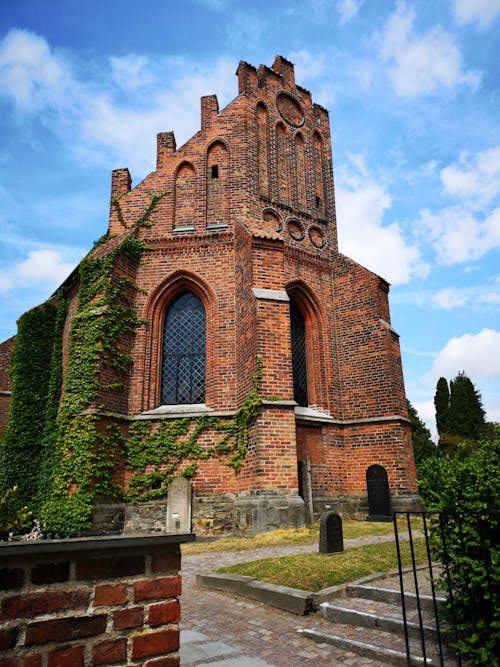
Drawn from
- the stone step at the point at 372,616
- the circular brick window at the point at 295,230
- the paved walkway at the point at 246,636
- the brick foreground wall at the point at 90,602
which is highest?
the circular brick window at the point at 295,230

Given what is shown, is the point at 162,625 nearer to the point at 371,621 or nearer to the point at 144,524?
the point at 371,621

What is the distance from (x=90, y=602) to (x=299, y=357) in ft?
43.2

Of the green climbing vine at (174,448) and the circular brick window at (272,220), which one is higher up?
the circular brick window at (272,220)

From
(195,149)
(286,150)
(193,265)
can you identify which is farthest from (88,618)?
(286,150)

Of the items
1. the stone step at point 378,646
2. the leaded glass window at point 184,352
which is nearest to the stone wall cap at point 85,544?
the stone step at point 378,646

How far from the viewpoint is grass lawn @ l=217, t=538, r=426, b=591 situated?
5875 mm

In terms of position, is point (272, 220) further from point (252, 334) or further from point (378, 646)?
point (378, 646)

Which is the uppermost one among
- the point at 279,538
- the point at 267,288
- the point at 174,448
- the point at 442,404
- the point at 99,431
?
the point at 442,404

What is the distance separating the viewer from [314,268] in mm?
15695

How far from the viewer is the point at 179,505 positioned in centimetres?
1188

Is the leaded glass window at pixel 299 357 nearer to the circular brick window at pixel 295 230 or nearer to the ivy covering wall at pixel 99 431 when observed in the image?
the circular brick window at pixel 295 230

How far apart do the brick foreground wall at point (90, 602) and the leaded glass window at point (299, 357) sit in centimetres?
1221

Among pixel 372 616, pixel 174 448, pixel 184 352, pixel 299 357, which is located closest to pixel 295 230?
pixel 299 357

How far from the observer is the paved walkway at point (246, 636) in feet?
13.1
